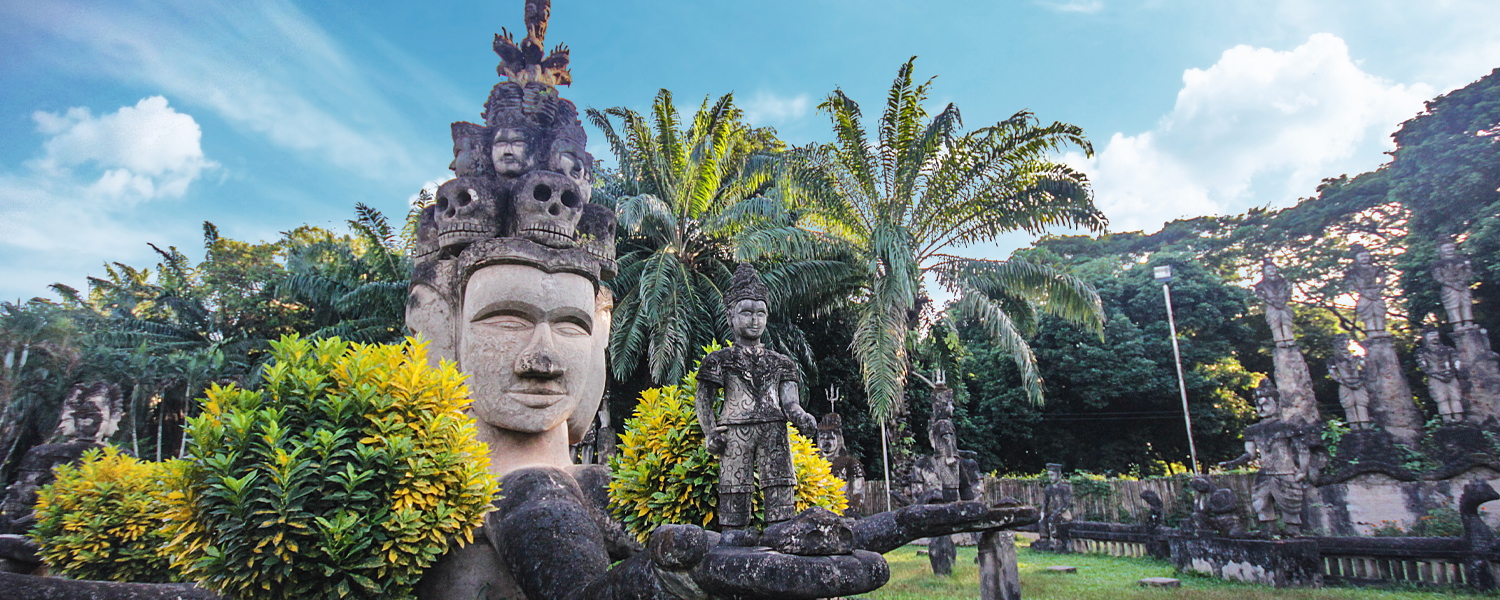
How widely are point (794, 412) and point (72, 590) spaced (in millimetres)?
3564

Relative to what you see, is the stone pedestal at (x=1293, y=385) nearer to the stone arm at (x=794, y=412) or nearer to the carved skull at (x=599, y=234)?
the stone arm at (x=794, y=412)

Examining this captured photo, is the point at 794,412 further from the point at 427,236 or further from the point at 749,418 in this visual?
the point at 427,236

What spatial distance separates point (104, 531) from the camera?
4.75m

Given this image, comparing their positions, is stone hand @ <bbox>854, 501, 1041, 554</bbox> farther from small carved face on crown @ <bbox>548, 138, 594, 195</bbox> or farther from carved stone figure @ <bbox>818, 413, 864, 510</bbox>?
carved stone figure @ <bbox>818, 413, 864, 510</bbox>

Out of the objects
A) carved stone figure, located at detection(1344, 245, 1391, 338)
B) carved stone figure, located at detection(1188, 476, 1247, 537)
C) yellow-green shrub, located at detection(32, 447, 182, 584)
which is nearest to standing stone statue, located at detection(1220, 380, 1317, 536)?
carved stone figure, located at detection(1188, 476, 1247, 537)

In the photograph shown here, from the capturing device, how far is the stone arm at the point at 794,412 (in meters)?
4.66

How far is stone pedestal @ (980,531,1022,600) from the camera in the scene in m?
5.36

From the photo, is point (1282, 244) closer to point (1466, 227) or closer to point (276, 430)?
point (1466, 227)

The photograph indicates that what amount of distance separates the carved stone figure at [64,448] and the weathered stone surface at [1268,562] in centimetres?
1253

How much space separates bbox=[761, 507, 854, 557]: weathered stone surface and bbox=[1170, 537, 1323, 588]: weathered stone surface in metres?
8.79

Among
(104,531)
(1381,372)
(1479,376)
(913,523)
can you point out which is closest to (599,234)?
(913,523)

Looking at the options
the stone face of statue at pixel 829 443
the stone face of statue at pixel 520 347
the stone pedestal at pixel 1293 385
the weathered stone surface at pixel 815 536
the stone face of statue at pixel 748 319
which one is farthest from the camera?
the stone face of statue at pixel 829 443

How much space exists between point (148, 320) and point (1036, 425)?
27.9m

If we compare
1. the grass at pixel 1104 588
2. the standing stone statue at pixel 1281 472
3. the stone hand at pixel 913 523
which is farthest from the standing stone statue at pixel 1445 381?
the stone hand at pixel 913 523
